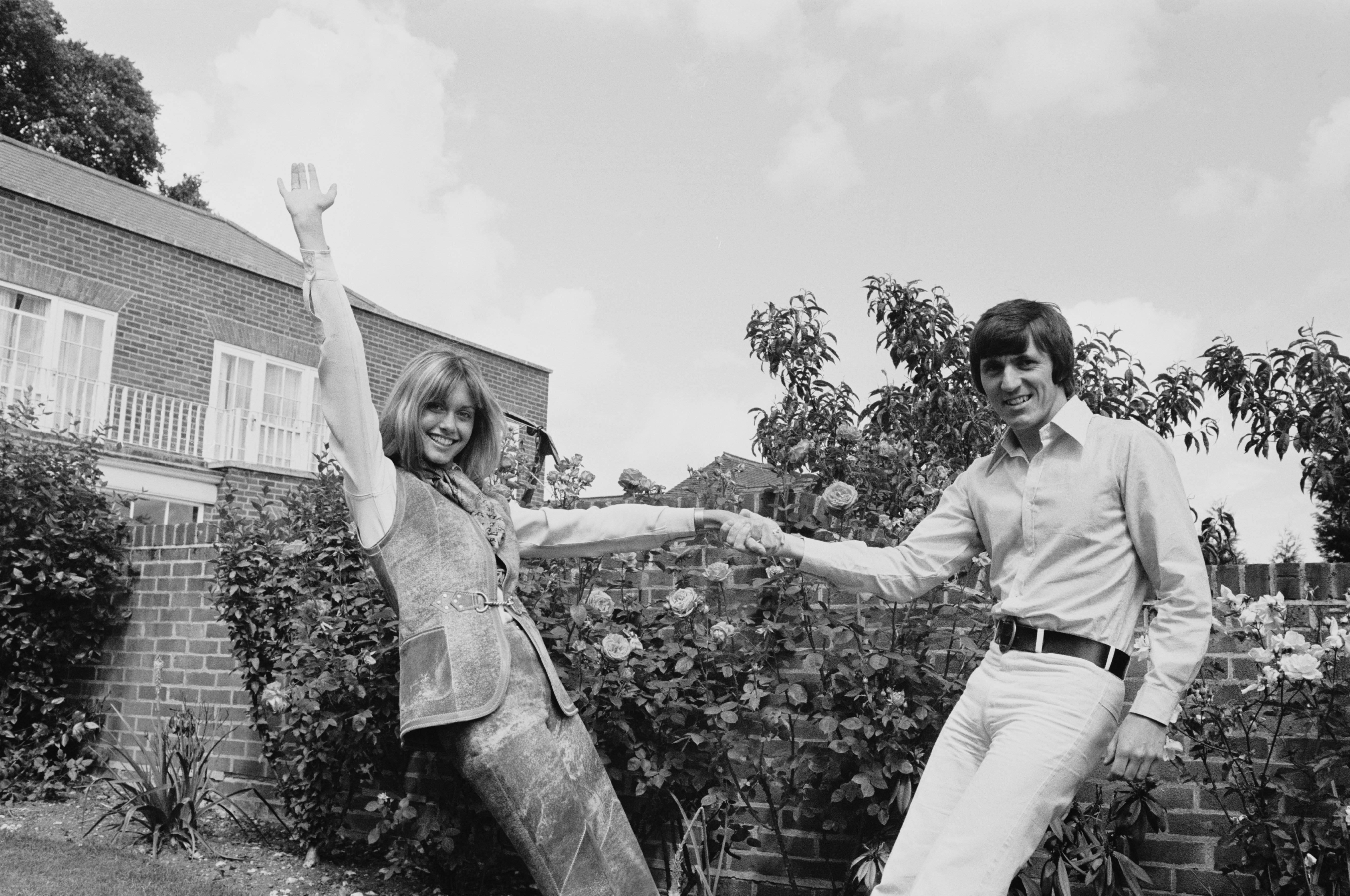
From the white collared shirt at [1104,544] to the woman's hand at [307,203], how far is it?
5.63 feet

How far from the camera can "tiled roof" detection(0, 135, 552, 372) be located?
59.2ft

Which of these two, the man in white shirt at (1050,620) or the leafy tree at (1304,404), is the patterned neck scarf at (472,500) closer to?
the man in white shirt at (1050,620)

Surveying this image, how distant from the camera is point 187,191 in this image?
3105cm

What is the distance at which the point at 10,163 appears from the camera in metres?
19.0

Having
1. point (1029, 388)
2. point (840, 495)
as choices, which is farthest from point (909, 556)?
point (840, 495)

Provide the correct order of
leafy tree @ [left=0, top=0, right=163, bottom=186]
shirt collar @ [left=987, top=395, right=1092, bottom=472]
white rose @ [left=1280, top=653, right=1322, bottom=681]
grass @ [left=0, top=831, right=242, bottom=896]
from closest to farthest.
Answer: shirt collar @ [left=987, top=395, right=1092, bottom=472] < white rose @ [left=1280, top=653, right=1322, bottom=681] < grass @ [left=0, top=831, right=242, bottom=896] < leafy tree @ [left=0, top=0, right=163, bottom=186]

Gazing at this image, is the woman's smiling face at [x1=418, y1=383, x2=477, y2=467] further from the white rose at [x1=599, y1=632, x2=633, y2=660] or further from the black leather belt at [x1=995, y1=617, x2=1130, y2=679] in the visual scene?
the black leather belt at [x1=995, y1=617, x2=1130, y2=679]

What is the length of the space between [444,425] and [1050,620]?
59.1 inches

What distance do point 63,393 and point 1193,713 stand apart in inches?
683

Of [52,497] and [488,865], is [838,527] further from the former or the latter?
[52,497]

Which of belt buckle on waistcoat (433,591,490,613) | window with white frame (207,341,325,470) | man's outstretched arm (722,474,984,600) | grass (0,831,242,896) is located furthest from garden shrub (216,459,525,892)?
window with white frame (207,341,325,470)

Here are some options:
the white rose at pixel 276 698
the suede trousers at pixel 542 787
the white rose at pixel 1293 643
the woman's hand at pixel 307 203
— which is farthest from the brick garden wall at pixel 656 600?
the woman's hand at pixel 307 203

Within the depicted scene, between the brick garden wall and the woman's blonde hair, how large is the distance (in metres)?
1.55

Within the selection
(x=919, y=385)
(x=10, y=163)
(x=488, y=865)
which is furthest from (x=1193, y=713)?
(x=10, y=163)
